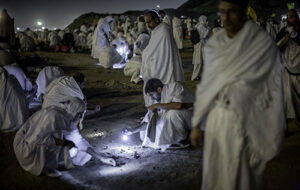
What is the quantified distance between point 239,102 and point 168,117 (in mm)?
2787

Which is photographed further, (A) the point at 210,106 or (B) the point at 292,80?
(B) the point at 292,80

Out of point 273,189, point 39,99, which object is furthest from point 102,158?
point 39,99

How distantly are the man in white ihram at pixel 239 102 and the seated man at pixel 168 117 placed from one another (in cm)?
253

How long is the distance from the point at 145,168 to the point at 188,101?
1.25m

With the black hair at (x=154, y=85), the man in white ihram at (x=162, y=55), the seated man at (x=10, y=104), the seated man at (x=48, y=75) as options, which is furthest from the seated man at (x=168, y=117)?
the seated man at (x=48, y=75)

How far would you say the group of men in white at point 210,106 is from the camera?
2.30 meters

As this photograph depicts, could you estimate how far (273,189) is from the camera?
12.3ft

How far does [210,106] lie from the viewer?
2414 millimetres

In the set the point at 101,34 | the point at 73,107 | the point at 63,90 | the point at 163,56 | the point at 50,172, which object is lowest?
the point at 50,172

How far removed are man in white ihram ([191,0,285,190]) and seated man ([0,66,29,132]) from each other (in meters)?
4.51

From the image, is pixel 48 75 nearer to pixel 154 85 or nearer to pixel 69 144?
pixel 154 85

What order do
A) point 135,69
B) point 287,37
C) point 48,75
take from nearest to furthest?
point 287,37
point 48,75
point 135,69

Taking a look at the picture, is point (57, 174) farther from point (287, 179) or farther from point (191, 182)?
point (287, 179)

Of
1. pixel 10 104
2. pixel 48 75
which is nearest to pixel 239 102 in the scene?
pixel 10 104
